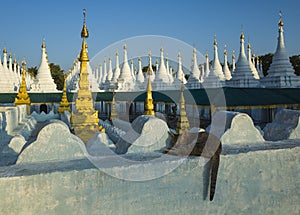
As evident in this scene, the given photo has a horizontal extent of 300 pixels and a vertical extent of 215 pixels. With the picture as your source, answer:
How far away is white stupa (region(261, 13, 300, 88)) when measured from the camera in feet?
68.9

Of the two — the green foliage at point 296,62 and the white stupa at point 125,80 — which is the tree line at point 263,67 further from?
the white stupa at point 125,80

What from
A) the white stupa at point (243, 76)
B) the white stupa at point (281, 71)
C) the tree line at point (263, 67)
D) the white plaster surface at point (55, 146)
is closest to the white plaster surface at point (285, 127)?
the white plaster surface at point (55, 146)

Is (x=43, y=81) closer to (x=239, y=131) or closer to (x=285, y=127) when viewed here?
(x=285, y=127)

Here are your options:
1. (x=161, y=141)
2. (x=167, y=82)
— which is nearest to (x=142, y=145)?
(x=161, y=141)

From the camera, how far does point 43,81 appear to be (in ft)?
84.6

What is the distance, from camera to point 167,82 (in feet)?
94.2

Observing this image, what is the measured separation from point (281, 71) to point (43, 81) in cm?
1869

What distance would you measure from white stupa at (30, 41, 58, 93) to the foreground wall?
2360cm

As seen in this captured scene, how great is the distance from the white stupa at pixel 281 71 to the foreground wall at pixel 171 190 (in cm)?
1902

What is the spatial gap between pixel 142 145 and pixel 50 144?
115 centimetres

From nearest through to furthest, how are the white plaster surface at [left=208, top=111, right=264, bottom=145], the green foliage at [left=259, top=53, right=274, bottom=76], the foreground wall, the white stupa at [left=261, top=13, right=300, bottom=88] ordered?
the foreground wall → the white plaster surface at [left=208, top=111, right=264, bottom=145] → the white stupa at [left=261, top=13, right=300, bottom=88] → the green foliage at [left=259, top=53, right=274, bottom=76]

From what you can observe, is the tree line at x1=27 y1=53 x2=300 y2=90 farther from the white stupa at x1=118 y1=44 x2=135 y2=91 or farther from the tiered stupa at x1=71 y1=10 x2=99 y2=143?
the tiered stupa at x1=71 y1=10 x2=99 y2=143

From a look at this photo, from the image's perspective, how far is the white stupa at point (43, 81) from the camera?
2523 cm

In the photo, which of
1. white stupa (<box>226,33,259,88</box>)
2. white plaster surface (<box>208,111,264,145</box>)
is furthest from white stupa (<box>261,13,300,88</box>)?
white plaster surface (<box>208,111,264,145</box>)
